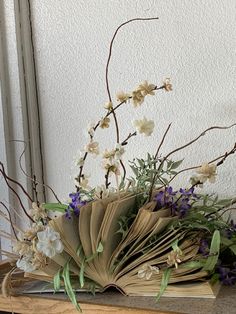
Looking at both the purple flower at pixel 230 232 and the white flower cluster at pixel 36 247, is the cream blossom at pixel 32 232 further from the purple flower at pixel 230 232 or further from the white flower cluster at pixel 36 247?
the purple flower at pixel 230 232

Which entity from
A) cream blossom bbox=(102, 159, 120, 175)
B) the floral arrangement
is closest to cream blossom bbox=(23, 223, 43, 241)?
the floral arrangement

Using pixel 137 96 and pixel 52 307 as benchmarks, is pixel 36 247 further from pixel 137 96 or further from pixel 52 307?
pixel 137 96

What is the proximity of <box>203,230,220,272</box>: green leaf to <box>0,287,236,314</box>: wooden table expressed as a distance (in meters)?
0.04

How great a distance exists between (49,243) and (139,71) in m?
0.43

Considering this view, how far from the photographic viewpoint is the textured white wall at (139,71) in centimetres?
81

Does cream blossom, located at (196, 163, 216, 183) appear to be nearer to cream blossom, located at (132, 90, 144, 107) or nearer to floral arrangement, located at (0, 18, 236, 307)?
floral arrangement, located at (0, 18, 236, 307)

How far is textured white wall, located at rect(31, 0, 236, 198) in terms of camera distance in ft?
2.67

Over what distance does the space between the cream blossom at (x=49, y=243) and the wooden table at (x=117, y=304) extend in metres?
0.09

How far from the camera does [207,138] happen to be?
83 centimetres

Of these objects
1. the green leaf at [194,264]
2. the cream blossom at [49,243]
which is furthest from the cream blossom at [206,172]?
the cream blossom at [49,243]

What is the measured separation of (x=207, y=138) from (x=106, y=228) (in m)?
0.31

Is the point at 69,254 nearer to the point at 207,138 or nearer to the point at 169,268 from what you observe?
the point at 169,268

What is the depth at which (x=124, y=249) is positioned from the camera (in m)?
0.63

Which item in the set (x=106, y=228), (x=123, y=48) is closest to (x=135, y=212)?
(x=106, y=228)
